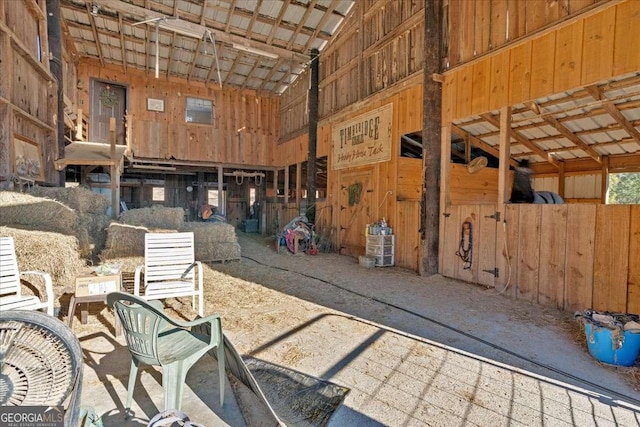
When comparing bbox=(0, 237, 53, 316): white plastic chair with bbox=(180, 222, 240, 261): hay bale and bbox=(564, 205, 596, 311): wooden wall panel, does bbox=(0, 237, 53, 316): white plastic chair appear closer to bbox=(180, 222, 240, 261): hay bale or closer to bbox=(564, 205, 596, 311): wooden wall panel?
bbox=(180, 222, 240, 261): hay bale

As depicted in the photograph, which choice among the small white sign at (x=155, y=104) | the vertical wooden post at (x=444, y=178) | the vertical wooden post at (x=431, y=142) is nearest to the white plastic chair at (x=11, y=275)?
the vertical wooden post at (x=431, y=142)

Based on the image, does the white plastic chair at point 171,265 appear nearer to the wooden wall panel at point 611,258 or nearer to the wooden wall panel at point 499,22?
the wooden wall panel at point 611,258

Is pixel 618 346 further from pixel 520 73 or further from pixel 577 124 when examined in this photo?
pixel 577 124

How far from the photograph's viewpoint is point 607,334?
2.74m

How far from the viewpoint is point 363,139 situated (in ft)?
26.0

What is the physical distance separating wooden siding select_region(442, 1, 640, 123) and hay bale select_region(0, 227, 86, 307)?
6.18 meters

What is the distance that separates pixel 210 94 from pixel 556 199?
10785mm

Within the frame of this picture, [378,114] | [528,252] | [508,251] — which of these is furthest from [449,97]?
[528,252]

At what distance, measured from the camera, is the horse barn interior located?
4176mm

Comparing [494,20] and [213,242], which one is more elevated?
[494,20]

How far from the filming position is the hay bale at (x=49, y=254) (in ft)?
12.9

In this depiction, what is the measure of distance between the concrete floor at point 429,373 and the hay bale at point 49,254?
1.28 metres

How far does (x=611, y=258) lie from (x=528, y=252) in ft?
3.10

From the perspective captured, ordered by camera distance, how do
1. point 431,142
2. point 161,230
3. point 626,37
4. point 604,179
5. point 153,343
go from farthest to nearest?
point 604,179, point 161,230, point 431,142, point 626,37, point 153,343
